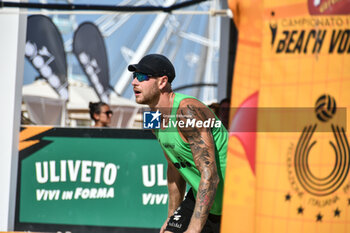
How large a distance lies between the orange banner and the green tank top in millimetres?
1080

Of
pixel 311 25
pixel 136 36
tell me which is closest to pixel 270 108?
pixel 311 25

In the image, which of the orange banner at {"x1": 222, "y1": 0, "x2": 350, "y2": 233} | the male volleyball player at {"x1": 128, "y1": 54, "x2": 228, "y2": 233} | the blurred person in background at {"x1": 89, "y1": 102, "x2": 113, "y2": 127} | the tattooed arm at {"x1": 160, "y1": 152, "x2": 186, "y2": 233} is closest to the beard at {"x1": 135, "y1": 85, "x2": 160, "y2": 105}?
the male volleyball player at {"x1": 128, "y1": 54, "x2": 228, "y2": 233}

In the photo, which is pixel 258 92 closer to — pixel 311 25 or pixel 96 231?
pixel 311 25

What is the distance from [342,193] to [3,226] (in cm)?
518

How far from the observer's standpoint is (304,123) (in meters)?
2.83

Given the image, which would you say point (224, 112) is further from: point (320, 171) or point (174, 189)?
point (320, 171)

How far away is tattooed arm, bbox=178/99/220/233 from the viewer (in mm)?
3672

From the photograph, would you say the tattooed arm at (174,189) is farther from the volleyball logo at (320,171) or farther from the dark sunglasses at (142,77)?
the volleyball logo at (320,171)

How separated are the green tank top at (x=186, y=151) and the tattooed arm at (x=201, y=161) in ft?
0.26

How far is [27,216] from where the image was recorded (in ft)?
24.5

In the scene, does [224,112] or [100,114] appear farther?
[100,114]

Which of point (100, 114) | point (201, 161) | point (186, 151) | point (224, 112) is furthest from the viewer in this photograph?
point (100, 114)

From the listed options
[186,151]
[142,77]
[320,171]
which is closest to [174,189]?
[186,151]

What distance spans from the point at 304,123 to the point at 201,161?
1.01 metres
